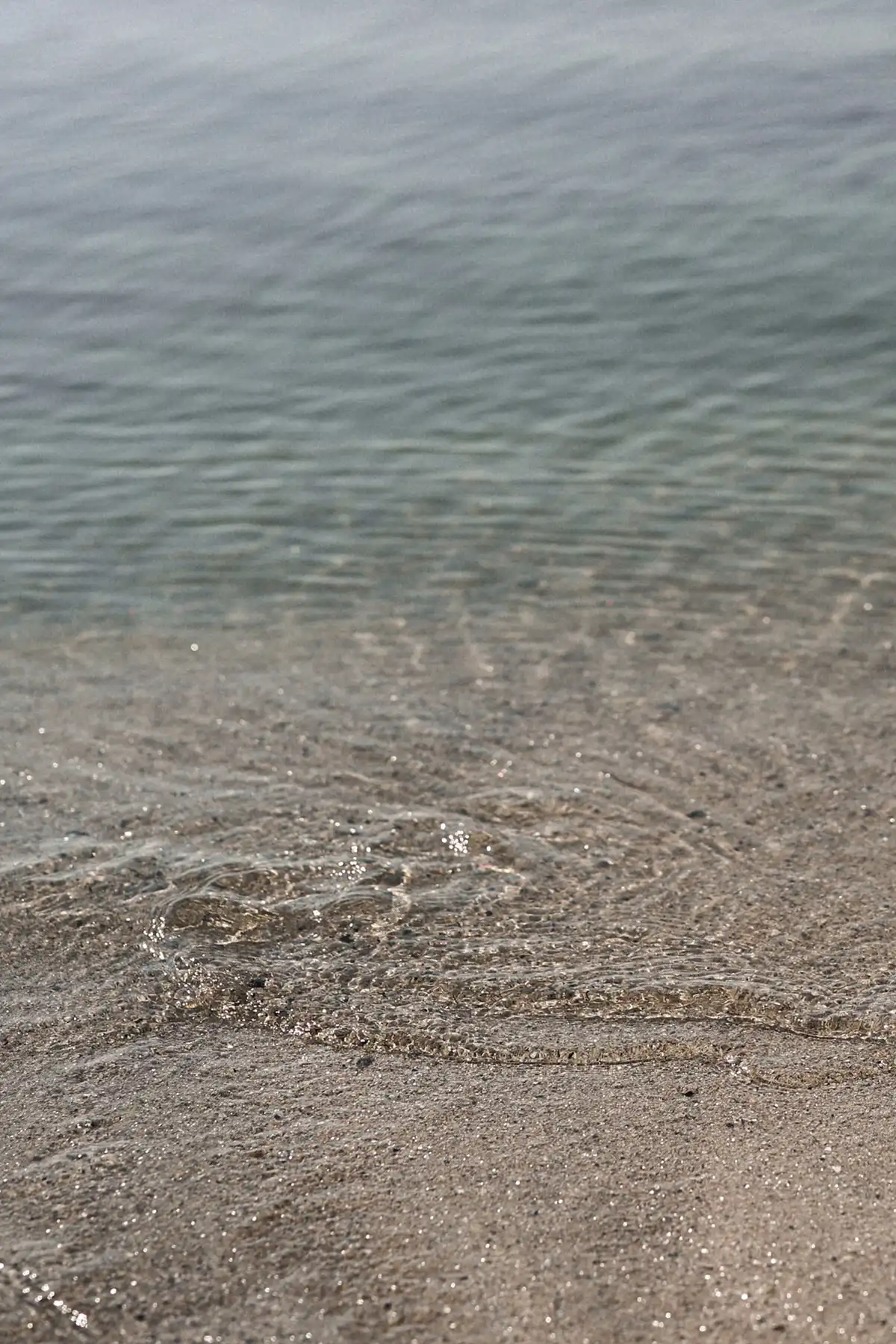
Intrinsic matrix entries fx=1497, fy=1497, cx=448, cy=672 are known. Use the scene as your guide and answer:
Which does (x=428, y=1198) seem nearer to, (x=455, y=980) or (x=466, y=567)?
(x=455, y=980)

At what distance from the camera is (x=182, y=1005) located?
4496 millimetres

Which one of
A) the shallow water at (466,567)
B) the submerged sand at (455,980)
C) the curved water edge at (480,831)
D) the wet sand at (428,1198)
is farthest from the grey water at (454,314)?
the wet sand at (428,1198)

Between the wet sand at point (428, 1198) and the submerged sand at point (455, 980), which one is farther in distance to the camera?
the submerged sand at point (455, 980)

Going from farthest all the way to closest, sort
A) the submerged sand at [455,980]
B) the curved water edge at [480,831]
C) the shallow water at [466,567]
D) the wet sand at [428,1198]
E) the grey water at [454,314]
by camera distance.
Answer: the grey water at [454,314]
the shallow water at [466,567]
the curved water edge at [480,831]
the submerged sand at [455,980]
the wet sand at [428,1198]

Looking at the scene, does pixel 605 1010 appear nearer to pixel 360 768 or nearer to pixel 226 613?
pixel 360 768

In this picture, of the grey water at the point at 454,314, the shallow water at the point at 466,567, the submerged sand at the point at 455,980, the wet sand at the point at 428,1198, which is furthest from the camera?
the grey water at the point at 454,314

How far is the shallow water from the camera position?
471cm

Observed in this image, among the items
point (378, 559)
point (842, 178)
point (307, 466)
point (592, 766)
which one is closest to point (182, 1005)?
point (592, 766)

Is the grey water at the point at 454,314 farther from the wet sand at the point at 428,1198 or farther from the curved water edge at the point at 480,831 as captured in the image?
the wet sand at the point at 428,1198

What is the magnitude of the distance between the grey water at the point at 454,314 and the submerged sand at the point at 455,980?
2.53 ft

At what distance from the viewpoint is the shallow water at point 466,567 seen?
4.71 meters

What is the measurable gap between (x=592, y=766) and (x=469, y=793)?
502 millimetres

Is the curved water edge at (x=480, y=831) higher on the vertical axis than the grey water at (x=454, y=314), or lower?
lower

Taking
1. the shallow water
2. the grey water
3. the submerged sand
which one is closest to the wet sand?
the submerged sand
